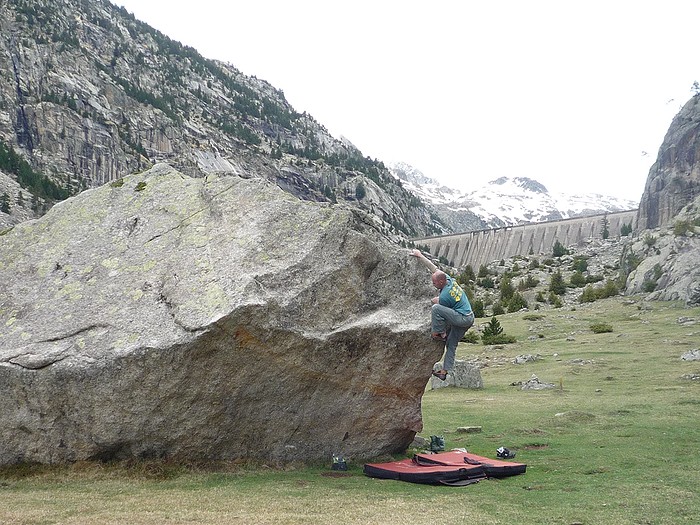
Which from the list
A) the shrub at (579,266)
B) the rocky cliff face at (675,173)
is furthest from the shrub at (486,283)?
the rocky cliff face at (675,173)

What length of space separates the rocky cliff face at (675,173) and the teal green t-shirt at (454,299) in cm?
9743

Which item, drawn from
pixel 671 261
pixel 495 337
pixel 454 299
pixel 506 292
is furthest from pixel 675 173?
pixel 454 299

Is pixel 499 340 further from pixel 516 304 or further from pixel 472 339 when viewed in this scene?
pixel 516 304

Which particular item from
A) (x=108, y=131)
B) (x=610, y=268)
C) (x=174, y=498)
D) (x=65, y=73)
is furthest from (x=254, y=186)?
(x=65, y=73)

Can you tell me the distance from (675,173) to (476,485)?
106676 millimetres

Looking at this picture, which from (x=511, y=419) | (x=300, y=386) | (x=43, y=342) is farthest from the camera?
(x=511, y=419)

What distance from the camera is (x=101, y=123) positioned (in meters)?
138

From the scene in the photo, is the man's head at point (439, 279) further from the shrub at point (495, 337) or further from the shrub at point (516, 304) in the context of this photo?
the shrub at point (516, 304)

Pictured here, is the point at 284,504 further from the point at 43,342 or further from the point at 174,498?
the point at 43,342

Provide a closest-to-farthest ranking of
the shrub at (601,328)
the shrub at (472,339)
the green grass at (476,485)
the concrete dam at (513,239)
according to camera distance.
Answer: the green grass at (476,485) < the shrub at (601,328) < the shrub at (472,339) < the concrete dam at (513,239)

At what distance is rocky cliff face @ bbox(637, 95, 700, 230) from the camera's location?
98938 mm

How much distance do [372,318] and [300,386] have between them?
1.95 m

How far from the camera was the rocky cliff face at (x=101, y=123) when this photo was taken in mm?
124750

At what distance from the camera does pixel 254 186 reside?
43.0ft
